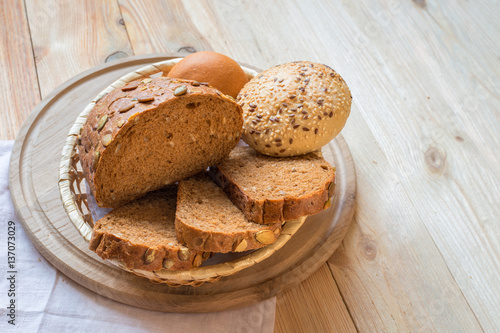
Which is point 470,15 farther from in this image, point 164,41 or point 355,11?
point 164,41

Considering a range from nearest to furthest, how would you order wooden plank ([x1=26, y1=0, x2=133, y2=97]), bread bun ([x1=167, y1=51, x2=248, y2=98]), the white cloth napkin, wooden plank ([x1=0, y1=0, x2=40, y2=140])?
the white cloth napkin → bread bun ([x1=167, y1=51, x2=248, y2=98]) → wooden plank ([x1=0, y1=0, x2=40, y2=140]) → wooden plank ([x1=26, y1=0, x2=133, y2=97])

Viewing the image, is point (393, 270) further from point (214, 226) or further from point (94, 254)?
point (94, 254)

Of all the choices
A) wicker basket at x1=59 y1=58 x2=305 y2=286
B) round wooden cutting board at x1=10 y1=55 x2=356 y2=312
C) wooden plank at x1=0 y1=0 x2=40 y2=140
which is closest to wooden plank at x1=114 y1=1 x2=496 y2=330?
round wooden cutting board at x1=10 y1=55 x2=356 y2=312

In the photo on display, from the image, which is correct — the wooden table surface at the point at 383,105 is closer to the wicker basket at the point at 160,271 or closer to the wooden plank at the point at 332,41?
the wooden plank at the point at 332,41

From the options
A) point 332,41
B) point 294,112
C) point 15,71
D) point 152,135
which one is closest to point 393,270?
point 294,112

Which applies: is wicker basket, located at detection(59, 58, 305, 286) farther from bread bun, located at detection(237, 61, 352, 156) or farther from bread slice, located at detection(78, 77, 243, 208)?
bread bun, located at detection(237, 61, 352, 156)

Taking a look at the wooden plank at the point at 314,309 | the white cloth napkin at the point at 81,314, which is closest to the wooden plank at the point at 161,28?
the white cloth napkin at the point at 81,314
